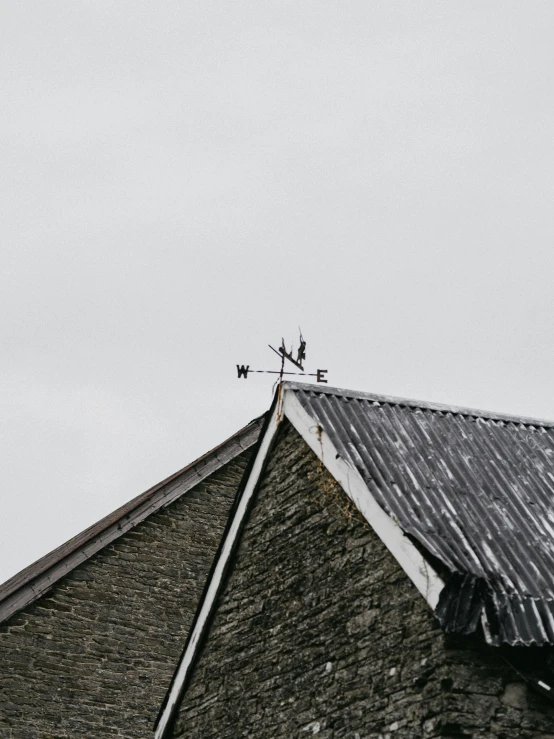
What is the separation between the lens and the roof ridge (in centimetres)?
1202

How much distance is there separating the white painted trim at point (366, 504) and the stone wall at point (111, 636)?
6.48 meters

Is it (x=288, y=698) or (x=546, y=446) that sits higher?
(x=546, y=446)

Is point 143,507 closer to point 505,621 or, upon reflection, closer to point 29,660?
point 29,660

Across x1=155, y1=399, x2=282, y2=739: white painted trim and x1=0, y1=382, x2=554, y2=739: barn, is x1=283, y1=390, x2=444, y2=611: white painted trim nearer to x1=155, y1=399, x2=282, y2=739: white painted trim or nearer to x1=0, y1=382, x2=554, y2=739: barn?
x1=0, y1=382, x2=554, y2=739: barn

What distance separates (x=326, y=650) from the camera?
409 inches

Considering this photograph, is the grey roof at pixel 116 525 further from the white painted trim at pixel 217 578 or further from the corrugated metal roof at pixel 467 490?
the corrugated metal roof at pixel 467 490

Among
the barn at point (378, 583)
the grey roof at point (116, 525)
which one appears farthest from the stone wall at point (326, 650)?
the grey roof at point (116, 525)

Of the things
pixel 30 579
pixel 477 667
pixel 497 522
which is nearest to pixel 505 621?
pixel 477 667

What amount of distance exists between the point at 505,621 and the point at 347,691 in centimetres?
192

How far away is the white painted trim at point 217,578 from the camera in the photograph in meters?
12.1

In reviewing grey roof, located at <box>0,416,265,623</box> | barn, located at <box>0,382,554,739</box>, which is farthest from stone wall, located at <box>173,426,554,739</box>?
grey roof, located at <box>0,416,265,623</box>

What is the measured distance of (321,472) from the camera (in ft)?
36.8

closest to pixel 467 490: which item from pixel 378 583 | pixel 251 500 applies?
pixel 378 583

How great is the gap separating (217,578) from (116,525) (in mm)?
5510
